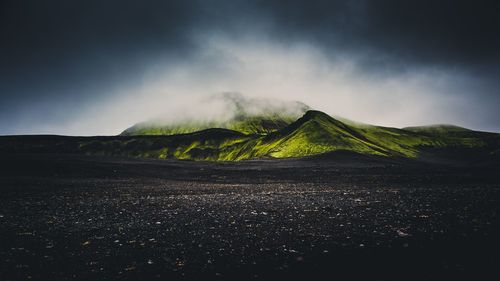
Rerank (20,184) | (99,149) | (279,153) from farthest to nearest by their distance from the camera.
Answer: (99,149) < (279,153) < (20,184)

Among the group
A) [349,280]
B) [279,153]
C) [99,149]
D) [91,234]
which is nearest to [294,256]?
[349,280]

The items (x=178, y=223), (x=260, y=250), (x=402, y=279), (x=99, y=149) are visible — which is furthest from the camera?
(x=99, y=149)

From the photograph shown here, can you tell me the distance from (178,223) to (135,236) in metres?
1.96

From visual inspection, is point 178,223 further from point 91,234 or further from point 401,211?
point 401,211

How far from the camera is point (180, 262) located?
6.71 meters

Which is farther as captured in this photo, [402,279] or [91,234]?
[91,234]

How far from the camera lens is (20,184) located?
842 inches

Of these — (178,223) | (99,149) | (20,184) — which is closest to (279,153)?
(20,184)

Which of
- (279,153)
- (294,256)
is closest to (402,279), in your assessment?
(294,256)

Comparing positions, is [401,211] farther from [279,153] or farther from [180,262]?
[279,153]

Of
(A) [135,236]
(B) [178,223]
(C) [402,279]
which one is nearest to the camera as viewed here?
(C) [402,279]

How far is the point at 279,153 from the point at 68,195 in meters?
97.1

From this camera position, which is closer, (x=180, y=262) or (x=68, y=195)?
(x=180, y=262)

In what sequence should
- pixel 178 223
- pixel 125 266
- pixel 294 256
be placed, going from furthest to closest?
pixel 178 223 → pixel 294 256 → pixel 125 266
